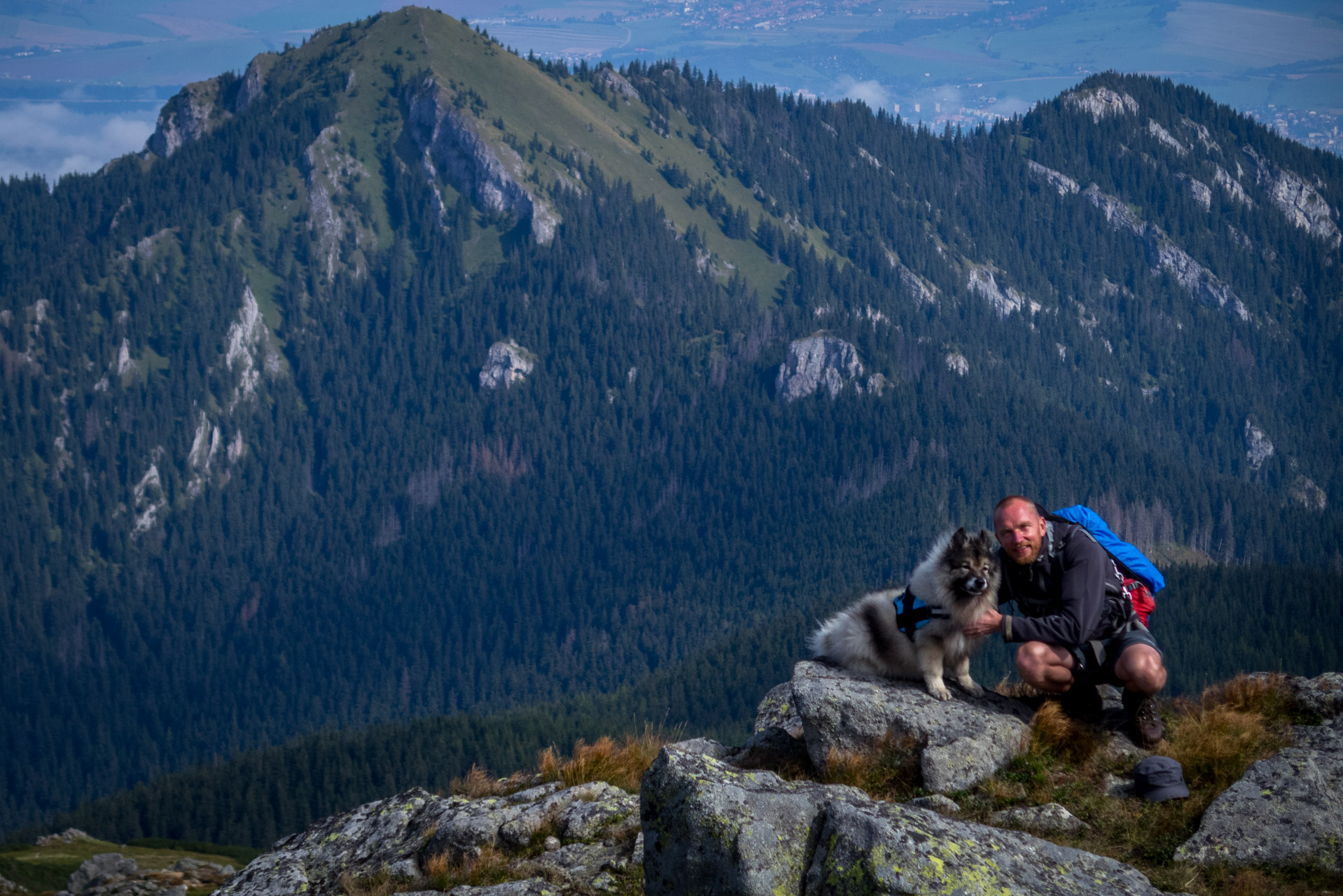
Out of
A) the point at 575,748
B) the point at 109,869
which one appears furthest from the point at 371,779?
the point at 575,748

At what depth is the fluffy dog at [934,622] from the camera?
15.6 m

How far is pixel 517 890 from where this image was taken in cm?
1367

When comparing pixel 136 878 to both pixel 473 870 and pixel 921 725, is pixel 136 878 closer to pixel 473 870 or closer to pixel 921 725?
pixel 473 870

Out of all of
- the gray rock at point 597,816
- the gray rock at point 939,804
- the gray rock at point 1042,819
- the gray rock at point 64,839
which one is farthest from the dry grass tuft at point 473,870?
the gray rock at point 64,839

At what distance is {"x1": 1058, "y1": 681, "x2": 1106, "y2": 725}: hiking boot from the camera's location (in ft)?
54.0

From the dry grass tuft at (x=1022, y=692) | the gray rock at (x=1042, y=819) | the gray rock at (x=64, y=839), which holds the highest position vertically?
the dry grass tuft at (x=1022, y=692)

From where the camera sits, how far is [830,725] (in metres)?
15.7

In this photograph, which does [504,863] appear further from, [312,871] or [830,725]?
[830,725]

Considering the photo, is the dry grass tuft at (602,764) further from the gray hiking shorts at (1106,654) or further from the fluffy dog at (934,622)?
the gray hiking shorts at (1106,654)

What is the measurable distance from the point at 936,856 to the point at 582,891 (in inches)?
209

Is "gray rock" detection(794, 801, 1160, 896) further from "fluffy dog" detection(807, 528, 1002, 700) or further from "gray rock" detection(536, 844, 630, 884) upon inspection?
"fluffy dog" detection(807, 528, 1002, 700)

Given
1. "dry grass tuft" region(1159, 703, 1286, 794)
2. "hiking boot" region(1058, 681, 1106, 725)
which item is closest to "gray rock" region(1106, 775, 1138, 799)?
"dry grass tuft" region(1159, 703, 1286, 794)

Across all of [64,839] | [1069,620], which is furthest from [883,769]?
[64,839]

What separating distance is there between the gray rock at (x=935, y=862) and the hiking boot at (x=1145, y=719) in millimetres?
4066
